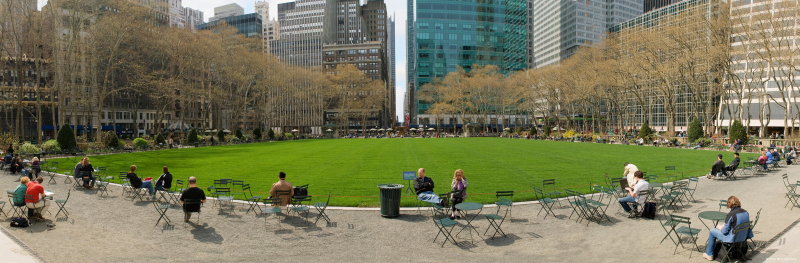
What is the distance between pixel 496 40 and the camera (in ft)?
462

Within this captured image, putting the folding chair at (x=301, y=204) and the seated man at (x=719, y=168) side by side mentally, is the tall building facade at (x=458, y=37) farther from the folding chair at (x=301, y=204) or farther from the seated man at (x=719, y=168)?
the folding chair at (x=301, y=204)

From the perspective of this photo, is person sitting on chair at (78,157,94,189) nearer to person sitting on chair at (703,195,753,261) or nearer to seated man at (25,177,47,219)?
seated man at (25,177,47,219)

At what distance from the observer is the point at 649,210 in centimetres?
1166

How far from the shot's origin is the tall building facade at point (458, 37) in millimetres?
135125

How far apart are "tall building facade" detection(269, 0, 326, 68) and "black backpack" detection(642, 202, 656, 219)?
14664 centimetres

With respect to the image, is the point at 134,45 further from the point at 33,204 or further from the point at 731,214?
the point at 731,214

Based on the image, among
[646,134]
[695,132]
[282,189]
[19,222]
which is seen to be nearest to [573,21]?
[646,134]

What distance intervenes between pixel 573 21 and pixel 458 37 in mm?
52698

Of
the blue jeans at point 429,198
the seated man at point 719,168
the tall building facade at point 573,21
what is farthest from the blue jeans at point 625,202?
the tall building facade at point 573,21

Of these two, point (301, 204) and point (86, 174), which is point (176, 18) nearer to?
point (86, 174)

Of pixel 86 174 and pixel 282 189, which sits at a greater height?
pixel 282 189

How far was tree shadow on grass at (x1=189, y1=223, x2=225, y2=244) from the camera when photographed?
976 cm

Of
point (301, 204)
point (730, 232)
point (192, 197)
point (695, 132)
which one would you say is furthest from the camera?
point (695, 132)

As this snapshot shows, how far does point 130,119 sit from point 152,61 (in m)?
47.4
